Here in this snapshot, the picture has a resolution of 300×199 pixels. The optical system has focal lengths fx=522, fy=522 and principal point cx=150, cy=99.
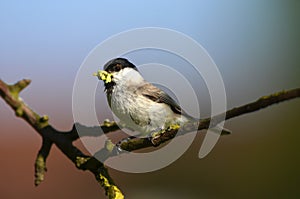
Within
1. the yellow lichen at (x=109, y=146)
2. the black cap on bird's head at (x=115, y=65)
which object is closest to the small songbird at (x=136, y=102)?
the black cap on bird's head at (x=115, y=65)

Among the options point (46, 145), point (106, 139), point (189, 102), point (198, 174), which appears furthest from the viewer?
point (198, 174)

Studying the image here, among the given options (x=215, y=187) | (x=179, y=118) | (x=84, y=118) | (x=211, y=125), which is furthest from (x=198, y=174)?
(x=211, y=125)

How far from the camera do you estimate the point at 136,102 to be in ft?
3.78

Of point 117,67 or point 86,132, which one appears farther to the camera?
point 117,67

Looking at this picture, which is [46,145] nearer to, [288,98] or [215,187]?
[288,98]

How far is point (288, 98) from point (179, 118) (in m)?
0.71

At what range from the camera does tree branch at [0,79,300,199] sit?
45 centimetres

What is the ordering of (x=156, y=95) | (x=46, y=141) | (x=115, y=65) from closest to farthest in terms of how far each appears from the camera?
1. (x=46, y=141)
2. (x=115, y=65)
3. (x=156, y=95)

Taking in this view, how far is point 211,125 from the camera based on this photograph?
0.47 meters

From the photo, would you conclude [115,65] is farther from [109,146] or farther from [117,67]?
[109,146]

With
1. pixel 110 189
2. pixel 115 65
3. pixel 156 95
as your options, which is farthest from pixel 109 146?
pixel 156 95

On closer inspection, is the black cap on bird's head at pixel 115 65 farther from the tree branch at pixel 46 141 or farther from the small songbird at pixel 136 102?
the tree branch at pixel 46 141

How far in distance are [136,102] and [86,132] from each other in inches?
23.7

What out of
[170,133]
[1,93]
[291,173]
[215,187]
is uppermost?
[1,93]
